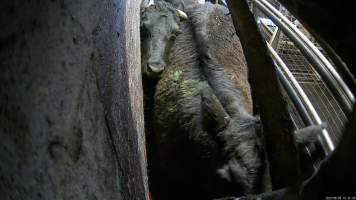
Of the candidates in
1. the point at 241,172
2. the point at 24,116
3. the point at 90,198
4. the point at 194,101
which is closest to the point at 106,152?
the point at 90,198

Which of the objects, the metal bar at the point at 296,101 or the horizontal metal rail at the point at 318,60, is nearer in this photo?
the horizontal metal rail at the point at 318,60

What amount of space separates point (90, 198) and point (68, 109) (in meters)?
0.28

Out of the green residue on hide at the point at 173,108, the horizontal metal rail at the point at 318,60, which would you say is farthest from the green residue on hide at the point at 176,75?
the horizontal metal rail at the point at 318,60

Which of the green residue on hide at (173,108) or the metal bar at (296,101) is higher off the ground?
the metal bar at (296,101)

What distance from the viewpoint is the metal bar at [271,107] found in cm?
151

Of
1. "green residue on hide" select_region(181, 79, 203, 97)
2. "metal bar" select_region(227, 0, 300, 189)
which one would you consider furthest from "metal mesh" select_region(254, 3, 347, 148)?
"metal bar" select_region(227, 0, 300, 189)

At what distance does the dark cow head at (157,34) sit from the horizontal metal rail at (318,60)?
0.79 metres

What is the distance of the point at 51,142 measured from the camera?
117 centimetres

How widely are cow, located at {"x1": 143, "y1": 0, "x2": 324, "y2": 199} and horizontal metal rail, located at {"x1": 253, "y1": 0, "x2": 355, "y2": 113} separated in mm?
472

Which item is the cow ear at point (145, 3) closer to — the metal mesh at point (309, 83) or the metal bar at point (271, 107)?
the metal mesh at point (309, 83)

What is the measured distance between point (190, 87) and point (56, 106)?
2.10m

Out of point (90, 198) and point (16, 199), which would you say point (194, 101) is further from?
point (16, 199)

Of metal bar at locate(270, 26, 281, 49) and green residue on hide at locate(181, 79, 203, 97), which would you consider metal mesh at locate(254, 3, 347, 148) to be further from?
green residue on hide at locate(181, 79, 203, 97)

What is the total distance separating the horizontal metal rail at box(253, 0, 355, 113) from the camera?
1.89 m
